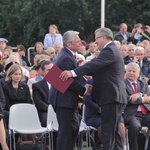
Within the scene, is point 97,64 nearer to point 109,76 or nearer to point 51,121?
point 109,76

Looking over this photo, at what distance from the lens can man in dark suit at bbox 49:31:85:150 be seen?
872cm

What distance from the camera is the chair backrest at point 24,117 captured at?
9.87 metres

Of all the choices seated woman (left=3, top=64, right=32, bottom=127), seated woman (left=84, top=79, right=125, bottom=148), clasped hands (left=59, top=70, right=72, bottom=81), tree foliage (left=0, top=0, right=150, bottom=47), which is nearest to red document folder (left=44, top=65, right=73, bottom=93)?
clasped hands (left=59, top=70, right=72, bottom=81)

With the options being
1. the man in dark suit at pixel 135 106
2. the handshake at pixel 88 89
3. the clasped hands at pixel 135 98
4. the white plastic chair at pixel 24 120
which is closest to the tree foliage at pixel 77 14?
the man in dark suit at pixel 135 106

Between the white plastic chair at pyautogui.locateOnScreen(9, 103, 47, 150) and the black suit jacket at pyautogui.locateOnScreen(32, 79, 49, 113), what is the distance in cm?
16

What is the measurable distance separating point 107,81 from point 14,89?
2234mm

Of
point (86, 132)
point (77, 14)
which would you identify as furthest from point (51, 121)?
point (77, 14)

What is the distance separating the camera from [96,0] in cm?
2541

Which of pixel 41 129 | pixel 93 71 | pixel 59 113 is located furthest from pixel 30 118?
pixel 93 71

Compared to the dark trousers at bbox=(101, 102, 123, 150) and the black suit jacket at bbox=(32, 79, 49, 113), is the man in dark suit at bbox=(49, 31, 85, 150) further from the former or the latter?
the black suit jacket at bbox=(32, 79, 49, 113)

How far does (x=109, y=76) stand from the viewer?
8.62 metres

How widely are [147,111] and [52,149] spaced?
5.86ft

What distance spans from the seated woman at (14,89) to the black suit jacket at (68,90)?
1.54m

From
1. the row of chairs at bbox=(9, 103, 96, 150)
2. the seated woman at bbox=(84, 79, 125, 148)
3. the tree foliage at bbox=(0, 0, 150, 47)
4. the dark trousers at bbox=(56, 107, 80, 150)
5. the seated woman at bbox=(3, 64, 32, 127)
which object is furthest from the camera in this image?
the tree foliage at bbox=(0, 0, 150, 47)
